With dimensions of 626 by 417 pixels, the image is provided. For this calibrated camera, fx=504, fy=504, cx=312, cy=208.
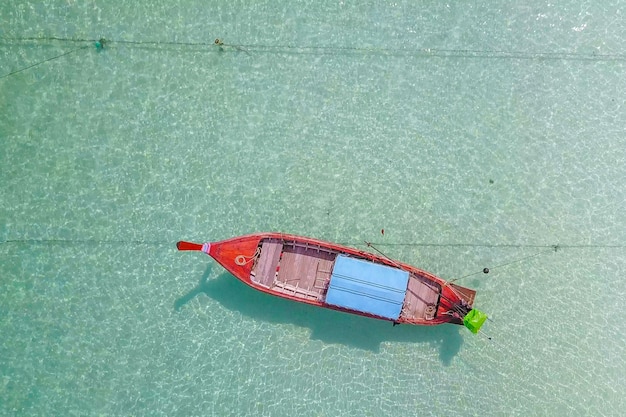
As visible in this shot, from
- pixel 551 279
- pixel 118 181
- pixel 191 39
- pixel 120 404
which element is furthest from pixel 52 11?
pixel 551 279

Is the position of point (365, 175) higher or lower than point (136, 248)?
higher

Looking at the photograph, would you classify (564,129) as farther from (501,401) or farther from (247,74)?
(247,74)

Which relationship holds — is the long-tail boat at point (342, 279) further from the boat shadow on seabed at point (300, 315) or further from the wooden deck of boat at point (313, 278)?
the boat shadow on seabed at point (300, 315)

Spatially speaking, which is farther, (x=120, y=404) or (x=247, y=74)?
(x=247, y=74)

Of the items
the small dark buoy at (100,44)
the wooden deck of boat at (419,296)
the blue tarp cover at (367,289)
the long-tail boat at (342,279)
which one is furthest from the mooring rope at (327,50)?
the wooden deck of boat at (419,296)

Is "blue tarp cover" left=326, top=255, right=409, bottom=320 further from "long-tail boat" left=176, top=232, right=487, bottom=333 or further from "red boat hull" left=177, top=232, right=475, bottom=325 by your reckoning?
"red boat hull" left=177, top=232, right=475, bottom=325

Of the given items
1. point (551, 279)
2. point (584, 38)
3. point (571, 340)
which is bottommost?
point (571, 340)

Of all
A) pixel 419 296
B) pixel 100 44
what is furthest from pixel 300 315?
pixel 100 44
